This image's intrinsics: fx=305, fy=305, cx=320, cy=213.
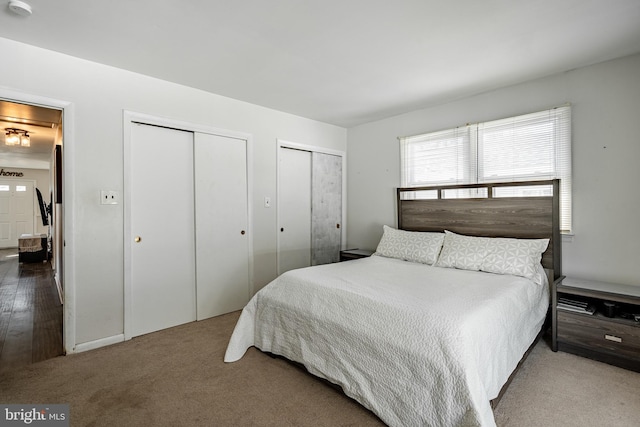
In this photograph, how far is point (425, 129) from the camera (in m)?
3.79

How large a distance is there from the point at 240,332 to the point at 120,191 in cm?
163

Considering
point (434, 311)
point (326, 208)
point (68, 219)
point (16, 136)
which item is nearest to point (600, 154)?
point (434, 311)

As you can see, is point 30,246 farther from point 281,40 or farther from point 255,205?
point 281,40

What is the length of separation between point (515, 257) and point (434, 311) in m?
1.38

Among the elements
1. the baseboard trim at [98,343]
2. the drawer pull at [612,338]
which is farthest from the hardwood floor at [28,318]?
the drawer pull at [612,338]

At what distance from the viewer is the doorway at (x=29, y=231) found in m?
2.64

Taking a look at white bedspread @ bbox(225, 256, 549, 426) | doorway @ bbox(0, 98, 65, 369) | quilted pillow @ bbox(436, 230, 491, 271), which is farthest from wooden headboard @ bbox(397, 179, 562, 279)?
doorway @ bbox(0, 98, 65, 369)

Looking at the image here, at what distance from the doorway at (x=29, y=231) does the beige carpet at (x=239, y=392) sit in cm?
55

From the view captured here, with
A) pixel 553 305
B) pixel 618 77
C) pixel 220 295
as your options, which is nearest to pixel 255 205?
pixel 220 295

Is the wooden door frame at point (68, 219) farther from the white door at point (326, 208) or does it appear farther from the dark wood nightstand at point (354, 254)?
the dark wood nightstand at point (354, 254)

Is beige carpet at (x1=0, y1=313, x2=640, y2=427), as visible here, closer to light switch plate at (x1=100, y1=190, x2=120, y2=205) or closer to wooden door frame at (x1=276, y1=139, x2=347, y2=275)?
light switch plate at (x1=100, y1=190, x2=120, y2=205)

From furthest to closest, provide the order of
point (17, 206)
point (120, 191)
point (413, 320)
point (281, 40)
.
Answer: point (17, 206)
point (120, 191)
point (281, 40)
point (413, 320)

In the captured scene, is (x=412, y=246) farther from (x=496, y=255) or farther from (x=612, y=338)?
(x=612, y=338)

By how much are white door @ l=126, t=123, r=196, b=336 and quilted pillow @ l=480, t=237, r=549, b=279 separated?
9.43ft
